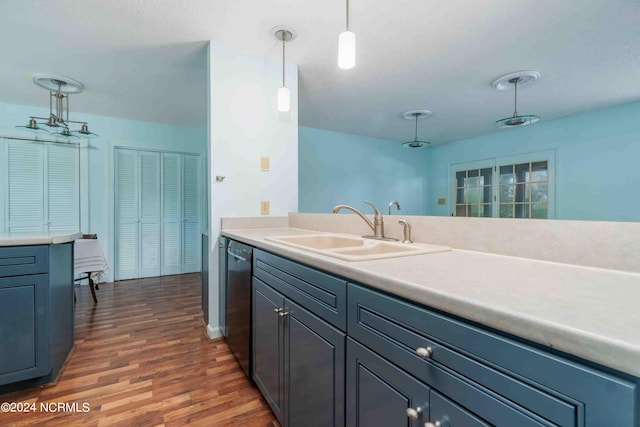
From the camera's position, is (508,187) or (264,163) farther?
(508,187)

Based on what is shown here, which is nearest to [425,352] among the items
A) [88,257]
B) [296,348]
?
[296,348]

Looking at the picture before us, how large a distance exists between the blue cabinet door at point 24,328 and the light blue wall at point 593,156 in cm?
565

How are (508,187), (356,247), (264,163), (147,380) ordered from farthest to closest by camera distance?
1. (508,187)
2. (264,163)
3. (147,380)
4. (356,247)

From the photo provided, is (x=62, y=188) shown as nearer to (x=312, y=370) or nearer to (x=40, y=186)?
(x=40, y=186)

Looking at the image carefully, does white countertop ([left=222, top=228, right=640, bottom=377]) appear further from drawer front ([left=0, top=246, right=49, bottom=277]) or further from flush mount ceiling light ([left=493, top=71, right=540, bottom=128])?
flush mount ceiling light ([left=493, top=71, right=540, bottom=128])

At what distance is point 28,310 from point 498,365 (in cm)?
216

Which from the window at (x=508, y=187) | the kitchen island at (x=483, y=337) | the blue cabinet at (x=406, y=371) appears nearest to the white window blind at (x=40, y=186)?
the blue cabinet at (x=406, y=371)

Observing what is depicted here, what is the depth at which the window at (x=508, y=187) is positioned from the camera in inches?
170

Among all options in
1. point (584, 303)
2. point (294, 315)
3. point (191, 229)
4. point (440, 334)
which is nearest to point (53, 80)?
point (191, 229)

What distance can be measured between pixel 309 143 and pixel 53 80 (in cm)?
306

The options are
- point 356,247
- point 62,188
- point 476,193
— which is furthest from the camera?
point 476,193

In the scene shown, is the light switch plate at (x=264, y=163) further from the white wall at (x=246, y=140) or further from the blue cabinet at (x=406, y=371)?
the blue cabinet at (x=406, y=371)

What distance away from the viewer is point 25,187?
3.58m

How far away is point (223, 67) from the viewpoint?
2.27 m
